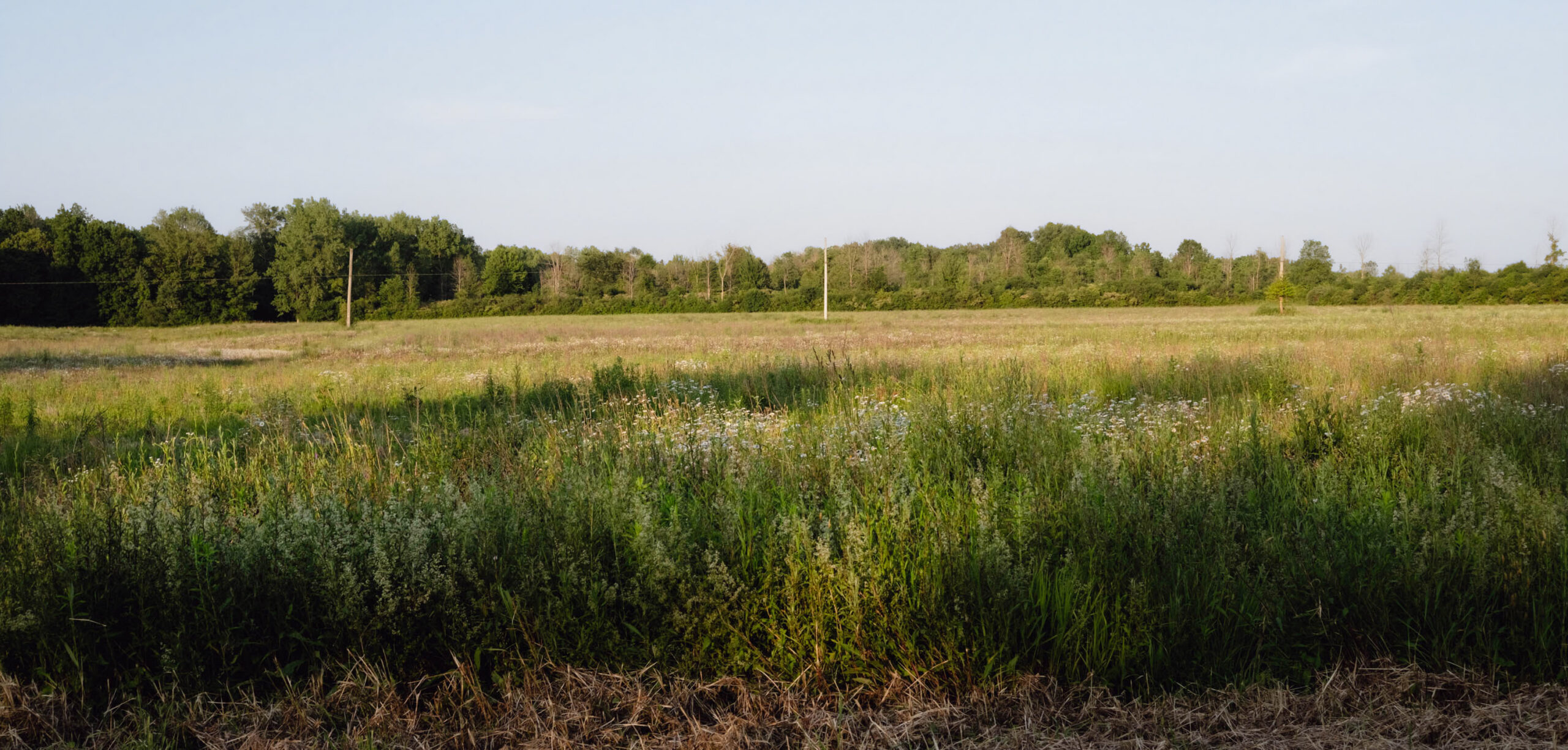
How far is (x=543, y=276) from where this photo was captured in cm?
10062

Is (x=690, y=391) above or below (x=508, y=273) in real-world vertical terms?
below

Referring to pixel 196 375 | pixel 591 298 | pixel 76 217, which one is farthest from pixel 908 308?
pixel 76 217

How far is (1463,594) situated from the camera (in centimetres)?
303

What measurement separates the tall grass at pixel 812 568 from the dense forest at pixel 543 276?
65656 millimetres

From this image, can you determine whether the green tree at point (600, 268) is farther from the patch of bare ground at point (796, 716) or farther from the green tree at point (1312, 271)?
the patch of bare ground at point (796, 716)

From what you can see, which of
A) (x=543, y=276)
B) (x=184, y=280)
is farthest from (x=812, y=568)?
(x=543, y=276)

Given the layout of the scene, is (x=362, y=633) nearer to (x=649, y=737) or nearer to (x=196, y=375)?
(x=649, y=737)

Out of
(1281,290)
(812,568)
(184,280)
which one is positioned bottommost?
(812,568)

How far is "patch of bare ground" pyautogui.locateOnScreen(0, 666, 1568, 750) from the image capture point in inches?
96.7

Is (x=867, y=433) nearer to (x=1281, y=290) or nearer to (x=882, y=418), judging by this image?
(x=882, y=418)

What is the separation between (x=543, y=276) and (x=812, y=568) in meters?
103

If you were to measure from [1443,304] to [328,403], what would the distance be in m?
72.9

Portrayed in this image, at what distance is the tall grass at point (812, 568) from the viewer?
2.85 m

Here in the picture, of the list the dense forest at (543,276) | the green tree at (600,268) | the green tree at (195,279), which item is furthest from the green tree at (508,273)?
the green tree at (195,279)
